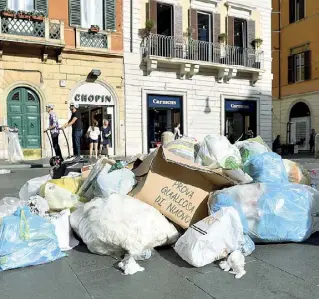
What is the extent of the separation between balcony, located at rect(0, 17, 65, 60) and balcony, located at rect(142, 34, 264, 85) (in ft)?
12.1

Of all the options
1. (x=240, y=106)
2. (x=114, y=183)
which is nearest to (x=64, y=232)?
(x=114, y=183)

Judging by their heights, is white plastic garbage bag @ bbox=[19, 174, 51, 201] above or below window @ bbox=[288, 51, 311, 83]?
below

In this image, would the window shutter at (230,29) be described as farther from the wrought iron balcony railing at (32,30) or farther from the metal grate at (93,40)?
the wrought iron balcony railing at (32,30)

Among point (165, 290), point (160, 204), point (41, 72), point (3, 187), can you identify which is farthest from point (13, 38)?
point (165, 290)

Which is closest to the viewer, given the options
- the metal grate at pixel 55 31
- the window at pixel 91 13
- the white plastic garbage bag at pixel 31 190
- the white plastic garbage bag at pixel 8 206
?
the white plastic garbage bag at pixel 8 206

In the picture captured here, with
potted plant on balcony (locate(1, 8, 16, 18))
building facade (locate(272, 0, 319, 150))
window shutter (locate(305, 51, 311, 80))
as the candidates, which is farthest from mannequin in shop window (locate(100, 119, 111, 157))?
window shutter (locate(305, 51, 311, 80))

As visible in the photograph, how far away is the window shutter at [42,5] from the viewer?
46.2 feet

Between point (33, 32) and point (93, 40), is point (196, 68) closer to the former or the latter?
point (93, 40)

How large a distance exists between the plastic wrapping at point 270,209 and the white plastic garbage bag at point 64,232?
1231mm

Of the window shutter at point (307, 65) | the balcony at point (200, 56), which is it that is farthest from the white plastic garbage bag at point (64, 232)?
the window shutter at point (307, 65)

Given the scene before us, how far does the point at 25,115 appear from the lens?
14.2m

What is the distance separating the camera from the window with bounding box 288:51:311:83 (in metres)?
24.3

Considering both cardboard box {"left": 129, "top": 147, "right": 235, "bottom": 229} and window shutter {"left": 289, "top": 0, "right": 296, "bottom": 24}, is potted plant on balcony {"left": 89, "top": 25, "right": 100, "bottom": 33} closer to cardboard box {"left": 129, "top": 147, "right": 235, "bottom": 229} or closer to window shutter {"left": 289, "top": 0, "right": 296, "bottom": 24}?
cardboard box {"left": 129, "top": 147, "right": 235, "bottom": 229}

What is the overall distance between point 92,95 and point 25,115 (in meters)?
2.69
